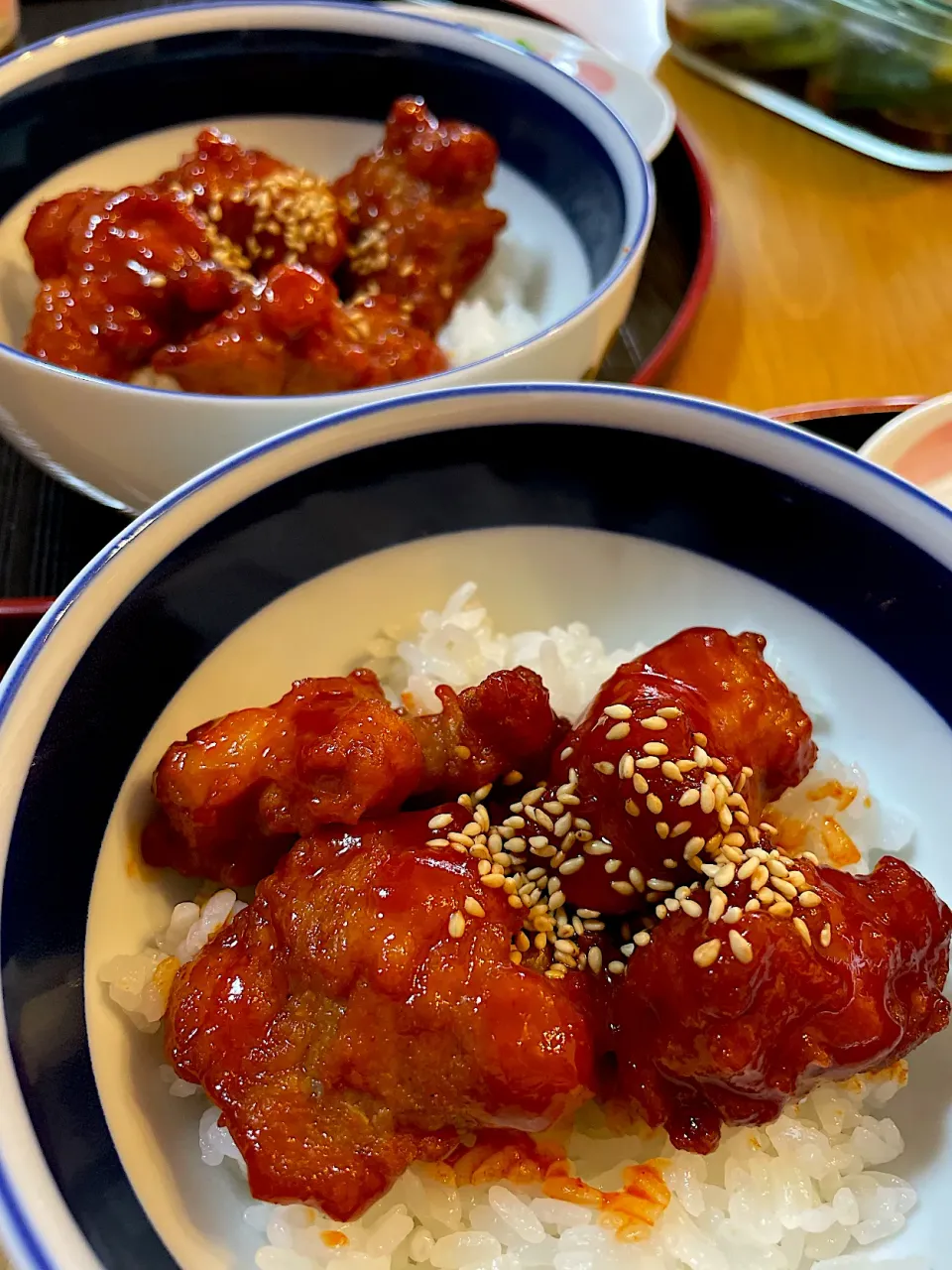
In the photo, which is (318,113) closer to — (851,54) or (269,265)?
A: (269,265)

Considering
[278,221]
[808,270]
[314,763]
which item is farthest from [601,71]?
[314,763]

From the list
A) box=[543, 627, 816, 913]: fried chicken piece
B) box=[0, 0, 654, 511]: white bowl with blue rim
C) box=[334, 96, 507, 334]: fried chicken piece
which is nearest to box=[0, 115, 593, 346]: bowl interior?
box=[0, 0, 654, 511]: white bowl with blue rim

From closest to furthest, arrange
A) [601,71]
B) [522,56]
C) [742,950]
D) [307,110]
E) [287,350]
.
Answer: [742,950] → [287,350] → [522,56] → [307,110] → [601,71]

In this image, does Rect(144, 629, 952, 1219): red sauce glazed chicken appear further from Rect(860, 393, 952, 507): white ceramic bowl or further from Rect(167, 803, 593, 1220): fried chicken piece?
Rect(860, 393, 952, 507): white ceramic bowl

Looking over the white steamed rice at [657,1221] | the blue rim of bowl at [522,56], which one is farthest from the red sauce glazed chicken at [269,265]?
the white steamed rice at [657,1221]

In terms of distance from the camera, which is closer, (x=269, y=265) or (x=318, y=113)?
(x=269, y=265)
